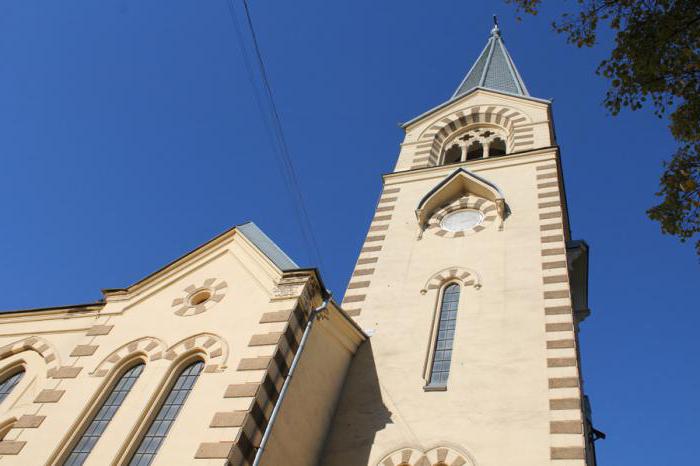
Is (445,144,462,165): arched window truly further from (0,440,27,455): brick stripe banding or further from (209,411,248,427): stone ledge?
(0,440,27,455): brick stripe banding

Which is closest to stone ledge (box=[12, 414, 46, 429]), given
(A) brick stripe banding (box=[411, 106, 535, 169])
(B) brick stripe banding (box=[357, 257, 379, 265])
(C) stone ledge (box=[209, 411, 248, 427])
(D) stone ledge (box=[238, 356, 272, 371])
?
(C) stone ledge (box=[209, 411, 248, 427])

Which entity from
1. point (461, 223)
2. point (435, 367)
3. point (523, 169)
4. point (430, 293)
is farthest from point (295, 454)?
point (523, 169)

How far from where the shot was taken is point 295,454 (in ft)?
38.7

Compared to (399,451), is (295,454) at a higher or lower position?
lower

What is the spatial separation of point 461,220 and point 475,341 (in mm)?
5443

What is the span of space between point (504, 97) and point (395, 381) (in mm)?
15969

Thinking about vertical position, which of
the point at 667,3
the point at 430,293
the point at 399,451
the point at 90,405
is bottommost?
the point at 90,405

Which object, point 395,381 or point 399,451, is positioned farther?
point 395,381

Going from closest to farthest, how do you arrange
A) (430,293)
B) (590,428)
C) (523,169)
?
(430,293)
(590,428)
(523,169)

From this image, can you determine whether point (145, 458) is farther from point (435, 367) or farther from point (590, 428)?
point (590, 428)

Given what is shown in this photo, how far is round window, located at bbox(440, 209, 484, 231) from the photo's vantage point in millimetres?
18719

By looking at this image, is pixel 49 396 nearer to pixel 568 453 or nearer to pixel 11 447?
pixel 11 447

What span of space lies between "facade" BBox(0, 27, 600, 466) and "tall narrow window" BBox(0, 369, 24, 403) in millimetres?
54

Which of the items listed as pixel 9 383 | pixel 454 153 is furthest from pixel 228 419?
pixel 454 153
